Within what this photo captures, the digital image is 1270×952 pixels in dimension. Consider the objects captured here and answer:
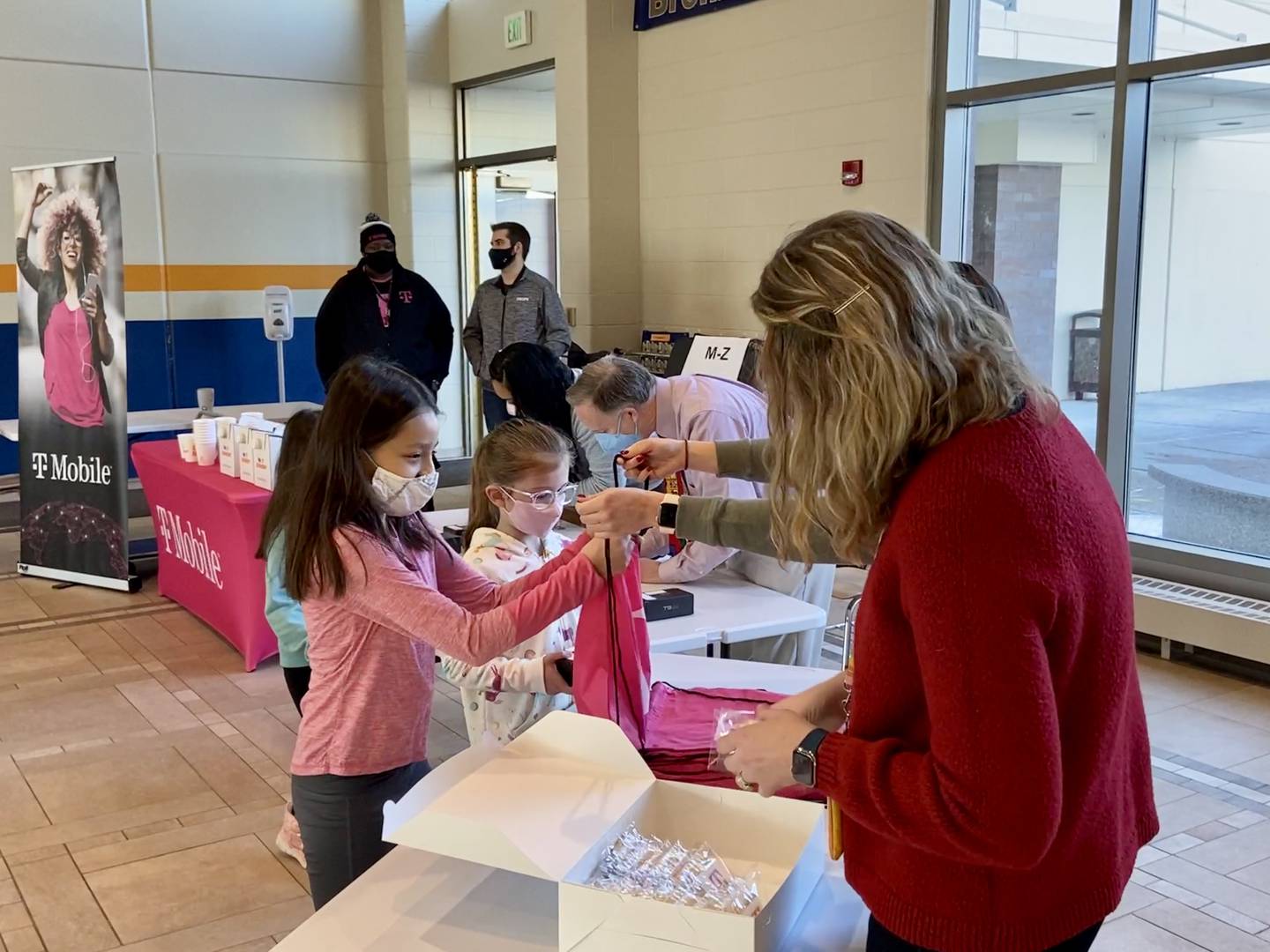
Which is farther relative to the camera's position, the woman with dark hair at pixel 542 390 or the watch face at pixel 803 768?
the woman with dark hair at pixel 542 390

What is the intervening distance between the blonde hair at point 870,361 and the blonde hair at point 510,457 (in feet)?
5.13

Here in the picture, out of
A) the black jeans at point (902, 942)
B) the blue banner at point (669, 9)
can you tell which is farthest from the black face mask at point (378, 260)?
the black jeans at point (902, 942)

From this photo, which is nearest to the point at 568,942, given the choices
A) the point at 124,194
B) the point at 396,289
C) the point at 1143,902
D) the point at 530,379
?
the point at 1143,902

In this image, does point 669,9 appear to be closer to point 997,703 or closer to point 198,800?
point 198,800

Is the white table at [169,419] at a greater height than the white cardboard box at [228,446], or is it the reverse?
the white cardboard box at [228,446]

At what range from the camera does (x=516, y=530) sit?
9.19ft

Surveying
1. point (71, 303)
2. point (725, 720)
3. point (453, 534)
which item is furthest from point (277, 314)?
point (725, 720)

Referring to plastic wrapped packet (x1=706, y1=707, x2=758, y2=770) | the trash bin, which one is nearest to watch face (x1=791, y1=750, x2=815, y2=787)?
plastic wrapped packet (x1=706, y1=707, x2=758, y2=770)

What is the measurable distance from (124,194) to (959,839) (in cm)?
801

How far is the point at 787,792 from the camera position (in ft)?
5.91

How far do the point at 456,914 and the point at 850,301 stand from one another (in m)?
0.99

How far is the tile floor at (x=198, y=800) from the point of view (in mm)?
2861

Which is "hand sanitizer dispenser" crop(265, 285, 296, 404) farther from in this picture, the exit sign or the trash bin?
the trash bin

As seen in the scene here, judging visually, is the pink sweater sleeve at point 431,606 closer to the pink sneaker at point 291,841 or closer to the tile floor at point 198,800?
the tile floor at point 198,800
